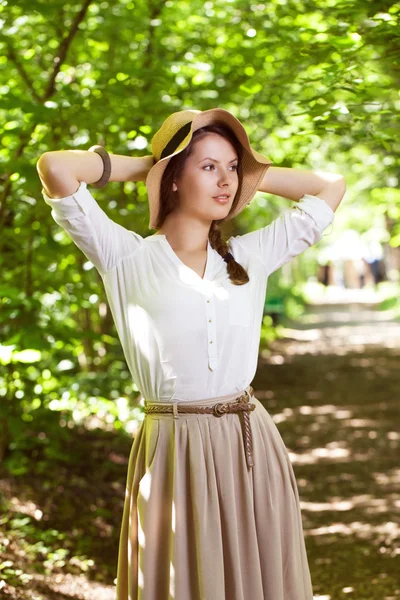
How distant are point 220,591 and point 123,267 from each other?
3.36 feet

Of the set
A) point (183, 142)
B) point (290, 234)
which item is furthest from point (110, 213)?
point (183, 142)

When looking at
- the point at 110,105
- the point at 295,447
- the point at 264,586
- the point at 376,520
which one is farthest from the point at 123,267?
the point at 295,447

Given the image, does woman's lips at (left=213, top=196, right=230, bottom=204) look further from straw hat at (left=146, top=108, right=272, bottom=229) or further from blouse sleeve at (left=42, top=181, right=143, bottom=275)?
blouse sleeve at (left=42, top=181, right=143, bottom=275)

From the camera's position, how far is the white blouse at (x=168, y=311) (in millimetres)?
2668

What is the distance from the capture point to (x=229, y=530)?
2.68 meters

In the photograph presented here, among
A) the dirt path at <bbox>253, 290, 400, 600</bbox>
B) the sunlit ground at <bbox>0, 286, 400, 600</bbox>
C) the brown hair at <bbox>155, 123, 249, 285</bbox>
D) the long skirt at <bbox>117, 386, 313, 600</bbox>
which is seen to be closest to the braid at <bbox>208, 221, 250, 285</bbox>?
the brown hair at <bbox>155, 123, 249, 285</bbox>

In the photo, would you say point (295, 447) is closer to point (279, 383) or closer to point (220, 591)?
point (279, 383)

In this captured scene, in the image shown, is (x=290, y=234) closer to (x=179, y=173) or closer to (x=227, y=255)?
(x=227, y=255)

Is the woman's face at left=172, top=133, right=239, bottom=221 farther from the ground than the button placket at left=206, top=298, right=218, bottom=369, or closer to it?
farther from the ground

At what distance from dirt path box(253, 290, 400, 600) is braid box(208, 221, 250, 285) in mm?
2687

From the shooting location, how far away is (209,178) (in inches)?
109

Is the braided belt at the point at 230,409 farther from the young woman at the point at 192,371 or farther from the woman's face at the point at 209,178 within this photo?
the woman's face at the point at 209,178

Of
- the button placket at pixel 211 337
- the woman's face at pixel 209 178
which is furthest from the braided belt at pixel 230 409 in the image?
the woman's face at pixel 209 178

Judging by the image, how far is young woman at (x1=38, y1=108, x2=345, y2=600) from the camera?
2656mm
